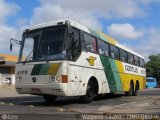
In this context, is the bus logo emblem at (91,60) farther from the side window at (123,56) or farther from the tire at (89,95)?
the side window at (123,56)

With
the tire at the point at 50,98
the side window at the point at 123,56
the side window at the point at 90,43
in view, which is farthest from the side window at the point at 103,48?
the tire at the point at 50,98

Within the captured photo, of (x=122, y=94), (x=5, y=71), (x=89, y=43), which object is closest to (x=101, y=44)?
(x=89, y=43)

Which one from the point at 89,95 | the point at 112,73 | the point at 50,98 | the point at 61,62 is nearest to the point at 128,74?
the point at 112,73

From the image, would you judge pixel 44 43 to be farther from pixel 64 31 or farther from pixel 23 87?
pixel 23 87

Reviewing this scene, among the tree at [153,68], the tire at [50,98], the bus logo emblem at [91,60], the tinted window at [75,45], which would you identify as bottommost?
the tire at [50,98]

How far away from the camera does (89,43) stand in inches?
667

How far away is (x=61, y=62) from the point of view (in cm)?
1449

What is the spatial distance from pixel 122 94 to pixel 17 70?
37.3 ft

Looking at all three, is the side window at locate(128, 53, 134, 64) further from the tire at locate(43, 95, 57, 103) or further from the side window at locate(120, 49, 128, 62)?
the tire at locate(43, 95, 57, 103)

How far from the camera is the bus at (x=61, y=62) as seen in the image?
1464 centimetres

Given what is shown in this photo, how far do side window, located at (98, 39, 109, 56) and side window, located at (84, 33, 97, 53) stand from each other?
0.63 meters

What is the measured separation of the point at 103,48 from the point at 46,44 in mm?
4403

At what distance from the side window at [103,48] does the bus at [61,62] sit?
57 millimetres

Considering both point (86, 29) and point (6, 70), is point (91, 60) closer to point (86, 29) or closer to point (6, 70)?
point (86, 29)
